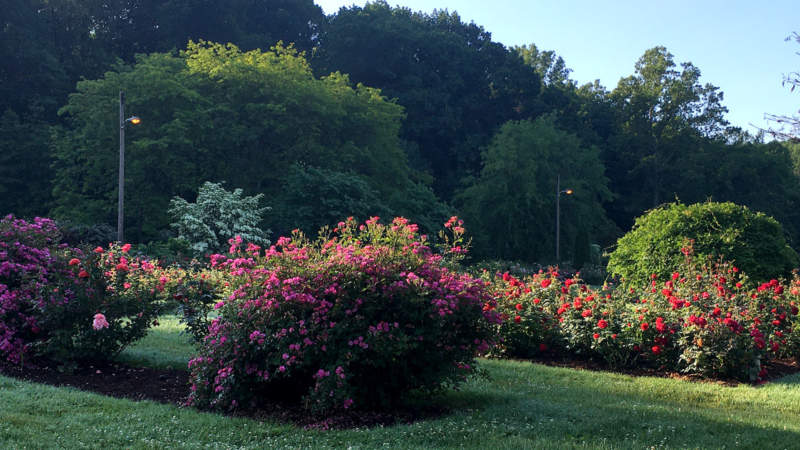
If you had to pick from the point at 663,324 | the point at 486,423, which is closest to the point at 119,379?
the point at 486,423

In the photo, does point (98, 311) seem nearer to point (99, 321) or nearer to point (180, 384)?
point (99, 321)

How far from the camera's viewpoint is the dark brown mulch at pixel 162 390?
6254mm

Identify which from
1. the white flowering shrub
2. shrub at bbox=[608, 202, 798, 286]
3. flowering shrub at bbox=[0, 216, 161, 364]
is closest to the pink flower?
flowering shrub at bbox=[0, 216, 161, 364]

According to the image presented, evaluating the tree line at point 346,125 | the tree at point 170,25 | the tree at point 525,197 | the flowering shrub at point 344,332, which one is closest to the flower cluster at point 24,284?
the flowering shrub at point 344,332

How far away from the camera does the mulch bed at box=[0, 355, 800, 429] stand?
20.6ft

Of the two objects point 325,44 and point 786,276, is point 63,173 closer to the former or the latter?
point 325,44

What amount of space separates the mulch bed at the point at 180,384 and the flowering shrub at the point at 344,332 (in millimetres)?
170

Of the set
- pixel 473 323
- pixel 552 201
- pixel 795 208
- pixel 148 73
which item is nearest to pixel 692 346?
pixel 473 323

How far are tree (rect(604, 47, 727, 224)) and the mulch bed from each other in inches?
1717

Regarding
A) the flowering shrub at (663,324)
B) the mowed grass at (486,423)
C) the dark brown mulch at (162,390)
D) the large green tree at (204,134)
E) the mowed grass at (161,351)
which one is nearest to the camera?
the mowed grass at (486,423)

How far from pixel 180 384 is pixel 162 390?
0.97 feet

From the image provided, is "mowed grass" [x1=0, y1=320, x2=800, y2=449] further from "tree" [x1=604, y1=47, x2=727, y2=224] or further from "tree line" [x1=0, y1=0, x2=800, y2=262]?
"tree" [x1=604, y1=47, x2=727, y2=224]

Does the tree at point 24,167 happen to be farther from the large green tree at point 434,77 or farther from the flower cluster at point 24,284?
the flower cluster at point 24,284

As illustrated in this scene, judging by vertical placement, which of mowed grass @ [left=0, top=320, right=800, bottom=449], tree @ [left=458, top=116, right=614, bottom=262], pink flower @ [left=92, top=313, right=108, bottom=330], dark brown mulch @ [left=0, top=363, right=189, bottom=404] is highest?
tree @ [left=458, top=116, right=614, bottom=262]
